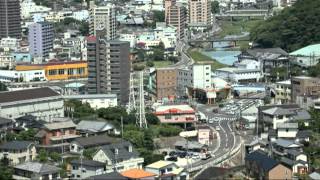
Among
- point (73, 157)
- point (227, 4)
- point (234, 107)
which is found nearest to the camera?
point (73, 157)

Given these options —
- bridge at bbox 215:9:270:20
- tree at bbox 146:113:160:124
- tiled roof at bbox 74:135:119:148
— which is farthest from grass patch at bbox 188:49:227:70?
tiled roof at bbox 74:135:119:148

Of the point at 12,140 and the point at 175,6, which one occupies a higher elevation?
the point at 175,6

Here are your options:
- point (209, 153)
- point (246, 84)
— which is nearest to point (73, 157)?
point (209, 153)

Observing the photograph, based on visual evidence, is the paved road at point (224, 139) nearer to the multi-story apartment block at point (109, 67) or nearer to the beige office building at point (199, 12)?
the multi-story apartment block at point (109, 67)

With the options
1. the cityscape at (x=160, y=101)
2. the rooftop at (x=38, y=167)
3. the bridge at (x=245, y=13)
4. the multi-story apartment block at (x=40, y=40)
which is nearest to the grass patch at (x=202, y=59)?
the cityscape at (x=160, y=101)

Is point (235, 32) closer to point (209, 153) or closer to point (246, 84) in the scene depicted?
point (246, 84)
